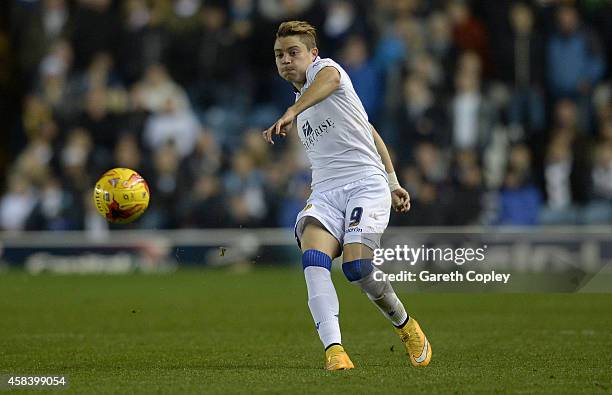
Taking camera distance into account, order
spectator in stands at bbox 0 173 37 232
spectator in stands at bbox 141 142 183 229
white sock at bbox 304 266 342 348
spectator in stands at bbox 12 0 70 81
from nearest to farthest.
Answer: white sock at bbox 304 266 342 348 < spectator in stands at bbox 141 142 183 229 < spectator in stands at bbox 0 173 37 232 < spectator in stands at bbox 12 0 70 81

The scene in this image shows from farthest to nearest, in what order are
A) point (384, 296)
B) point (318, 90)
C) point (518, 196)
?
1. point (518, 196)
2. point (384, 296)
3. point (318, 90)

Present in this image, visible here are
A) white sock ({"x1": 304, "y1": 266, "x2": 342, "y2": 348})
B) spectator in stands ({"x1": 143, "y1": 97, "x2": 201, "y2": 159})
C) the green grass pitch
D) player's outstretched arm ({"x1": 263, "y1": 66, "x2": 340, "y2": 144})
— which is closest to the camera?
the green grass pitch

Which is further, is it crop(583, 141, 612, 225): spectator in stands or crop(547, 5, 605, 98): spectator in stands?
crop(547, 5, 605, 98): spectator in stands

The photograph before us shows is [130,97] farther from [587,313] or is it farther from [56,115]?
[587,313]

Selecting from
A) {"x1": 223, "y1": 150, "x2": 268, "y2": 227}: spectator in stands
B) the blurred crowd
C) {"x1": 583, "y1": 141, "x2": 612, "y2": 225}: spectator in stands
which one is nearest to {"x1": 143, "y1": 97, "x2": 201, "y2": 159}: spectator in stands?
the blurred crowd

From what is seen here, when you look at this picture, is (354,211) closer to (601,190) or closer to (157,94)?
(601,190)

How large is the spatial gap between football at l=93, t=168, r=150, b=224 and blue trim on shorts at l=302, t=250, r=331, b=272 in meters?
1.76

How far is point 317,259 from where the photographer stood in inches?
333

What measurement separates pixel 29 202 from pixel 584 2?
1040 centimetres

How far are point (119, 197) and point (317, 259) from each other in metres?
1.90

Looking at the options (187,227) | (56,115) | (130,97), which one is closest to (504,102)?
(187,227)

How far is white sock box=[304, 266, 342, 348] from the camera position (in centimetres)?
831

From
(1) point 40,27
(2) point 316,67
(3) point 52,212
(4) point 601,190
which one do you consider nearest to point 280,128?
(2) point 316,67

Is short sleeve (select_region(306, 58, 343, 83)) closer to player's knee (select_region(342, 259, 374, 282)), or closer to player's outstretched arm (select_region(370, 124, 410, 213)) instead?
player's outstretched arm (select_region(370, 124, 410, 213))
